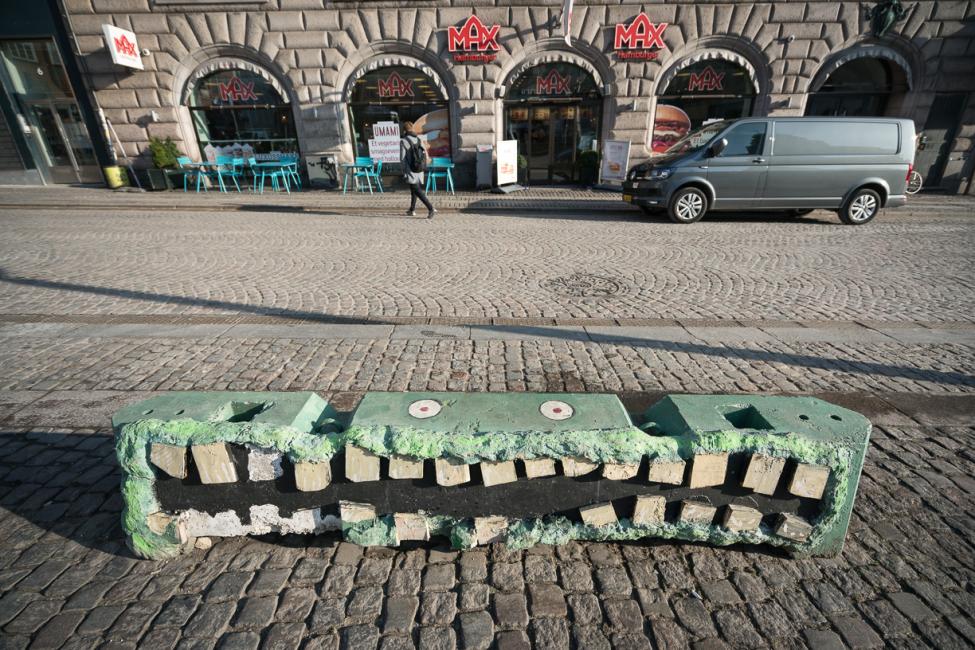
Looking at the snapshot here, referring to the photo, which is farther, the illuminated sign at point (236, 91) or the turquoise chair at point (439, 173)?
the illuminated sign at point (236, 91)

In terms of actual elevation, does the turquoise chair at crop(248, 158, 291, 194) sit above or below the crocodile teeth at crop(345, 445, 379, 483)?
above

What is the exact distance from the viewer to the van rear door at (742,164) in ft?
29.3

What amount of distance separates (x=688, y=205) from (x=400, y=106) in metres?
10.2

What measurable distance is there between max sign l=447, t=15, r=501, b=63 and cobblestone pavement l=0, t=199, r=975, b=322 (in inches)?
273

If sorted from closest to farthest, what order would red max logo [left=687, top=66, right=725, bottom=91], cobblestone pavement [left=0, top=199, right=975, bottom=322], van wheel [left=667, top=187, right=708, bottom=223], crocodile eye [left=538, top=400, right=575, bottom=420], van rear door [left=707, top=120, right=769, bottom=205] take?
crocodile eye [left=538, top=400, right=575, bottom=420], cobblestone pavement [left=0, top=199, right=975, bottom=322], van rear door [left=707, top=120, right=769, bottom=205], van wheel [left=667, top=187, right=708, bottom=223], red max logo [left=687, top=66, right=725, bottom=91]

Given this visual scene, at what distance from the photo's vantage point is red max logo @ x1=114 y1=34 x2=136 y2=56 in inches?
512

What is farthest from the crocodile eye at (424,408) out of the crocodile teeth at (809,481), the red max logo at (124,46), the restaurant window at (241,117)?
the red max logo at (124,46)

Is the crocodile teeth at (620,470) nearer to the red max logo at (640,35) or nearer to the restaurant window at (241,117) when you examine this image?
the red max logo at (640,35)

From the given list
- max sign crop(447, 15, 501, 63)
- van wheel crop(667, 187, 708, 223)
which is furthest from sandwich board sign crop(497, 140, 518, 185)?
van wheel crop(667, 187, 708, 223)

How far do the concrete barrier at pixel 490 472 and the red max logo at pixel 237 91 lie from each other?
16.3 metres

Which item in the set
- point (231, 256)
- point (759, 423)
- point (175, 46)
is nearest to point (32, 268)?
point (231, 256)

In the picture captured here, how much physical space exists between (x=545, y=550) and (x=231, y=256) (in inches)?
289

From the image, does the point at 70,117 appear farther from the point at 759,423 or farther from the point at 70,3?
the point at 759,423

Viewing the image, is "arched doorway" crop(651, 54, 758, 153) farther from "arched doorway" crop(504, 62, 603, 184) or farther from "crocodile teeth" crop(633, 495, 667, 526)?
"crocodile teeth" crop(633, 495, 667, 526)
